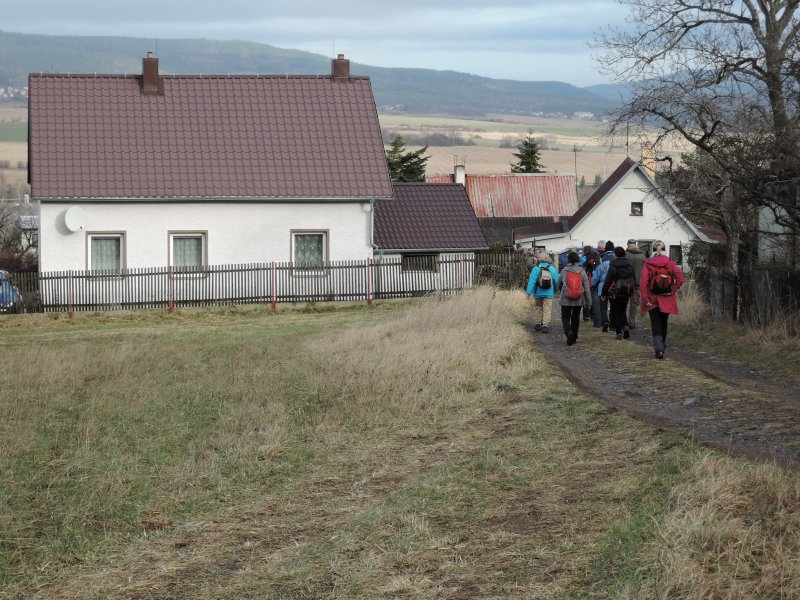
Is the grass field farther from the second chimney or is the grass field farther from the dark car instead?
the second chimney

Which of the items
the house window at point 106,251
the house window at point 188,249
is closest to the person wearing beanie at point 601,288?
the house window at point 188,249

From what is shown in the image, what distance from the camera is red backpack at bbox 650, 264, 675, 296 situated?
1540cm

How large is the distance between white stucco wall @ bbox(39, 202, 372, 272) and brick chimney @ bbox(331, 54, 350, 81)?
492cm

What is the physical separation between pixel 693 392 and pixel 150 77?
24.5m

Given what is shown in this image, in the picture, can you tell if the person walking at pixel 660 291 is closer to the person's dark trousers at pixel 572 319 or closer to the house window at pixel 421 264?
the person's dark trousers at pixel 572 319

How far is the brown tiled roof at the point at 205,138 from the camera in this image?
3062cm

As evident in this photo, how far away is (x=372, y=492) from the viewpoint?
870cm

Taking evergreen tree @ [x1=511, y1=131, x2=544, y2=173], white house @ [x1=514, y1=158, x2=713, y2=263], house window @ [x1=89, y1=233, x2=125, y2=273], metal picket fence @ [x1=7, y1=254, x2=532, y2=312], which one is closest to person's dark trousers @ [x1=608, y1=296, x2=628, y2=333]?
metal picket fence @ [x1=7, y1=254, x2=532, y2=312]

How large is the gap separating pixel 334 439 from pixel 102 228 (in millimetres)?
20928

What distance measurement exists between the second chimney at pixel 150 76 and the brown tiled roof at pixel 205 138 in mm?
218

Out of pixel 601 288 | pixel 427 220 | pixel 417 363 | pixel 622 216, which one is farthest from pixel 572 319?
pixel 622 216

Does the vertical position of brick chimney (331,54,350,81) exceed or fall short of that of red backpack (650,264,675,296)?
it exceeds it

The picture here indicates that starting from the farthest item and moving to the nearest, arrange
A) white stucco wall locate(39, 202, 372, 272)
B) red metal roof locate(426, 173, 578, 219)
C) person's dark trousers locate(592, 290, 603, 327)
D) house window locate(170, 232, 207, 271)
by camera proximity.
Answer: red metal roof locate(426, 173, 578, 219)
house window locate(170, 232, 207, 271)
white stucco wall locate(39, 202, 372, 272)
person's dark trousers locate(592, 290, 603, 327)

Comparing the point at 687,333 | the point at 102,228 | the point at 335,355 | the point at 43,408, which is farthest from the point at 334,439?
the point at 102,228
